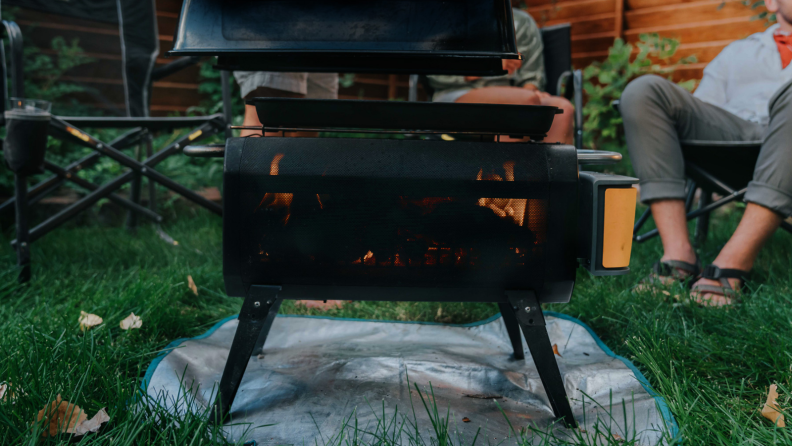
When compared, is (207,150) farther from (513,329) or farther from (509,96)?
(509,96)

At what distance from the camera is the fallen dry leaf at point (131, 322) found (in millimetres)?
1468

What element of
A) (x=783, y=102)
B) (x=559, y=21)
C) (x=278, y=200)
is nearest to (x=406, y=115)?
(x=278, y=200)

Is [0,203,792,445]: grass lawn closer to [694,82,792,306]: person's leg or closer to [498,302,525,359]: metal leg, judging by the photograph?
[694,82,792,306]: person's leg

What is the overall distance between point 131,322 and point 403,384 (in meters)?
0.80

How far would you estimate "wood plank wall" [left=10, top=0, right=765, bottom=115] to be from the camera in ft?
8.73

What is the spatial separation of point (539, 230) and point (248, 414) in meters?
0.76

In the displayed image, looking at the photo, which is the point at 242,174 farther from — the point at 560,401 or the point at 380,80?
the point at 380,80

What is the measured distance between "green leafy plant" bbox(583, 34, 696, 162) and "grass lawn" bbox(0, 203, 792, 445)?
1984 mm

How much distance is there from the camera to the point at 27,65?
2678 millimetres

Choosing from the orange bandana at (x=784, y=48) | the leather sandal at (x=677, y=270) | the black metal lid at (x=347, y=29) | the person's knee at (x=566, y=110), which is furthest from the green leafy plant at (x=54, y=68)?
the orange bandana at (x=784, y=48)

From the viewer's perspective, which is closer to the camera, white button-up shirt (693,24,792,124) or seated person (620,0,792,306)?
seated person (620,0,792,306)

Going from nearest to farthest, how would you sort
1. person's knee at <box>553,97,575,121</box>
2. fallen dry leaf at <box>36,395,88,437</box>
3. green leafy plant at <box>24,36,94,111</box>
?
fallen dry leaf at <box>36,395,88,437</box>
person's knee at <box>553,97,575,121</box>
green leafy plant at <box>24,36,94,111</box>

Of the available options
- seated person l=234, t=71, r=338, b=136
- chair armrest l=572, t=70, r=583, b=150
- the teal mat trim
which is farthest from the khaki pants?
seated person l=234, t=71, r=338, b=136

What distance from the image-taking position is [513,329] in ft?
4.88
